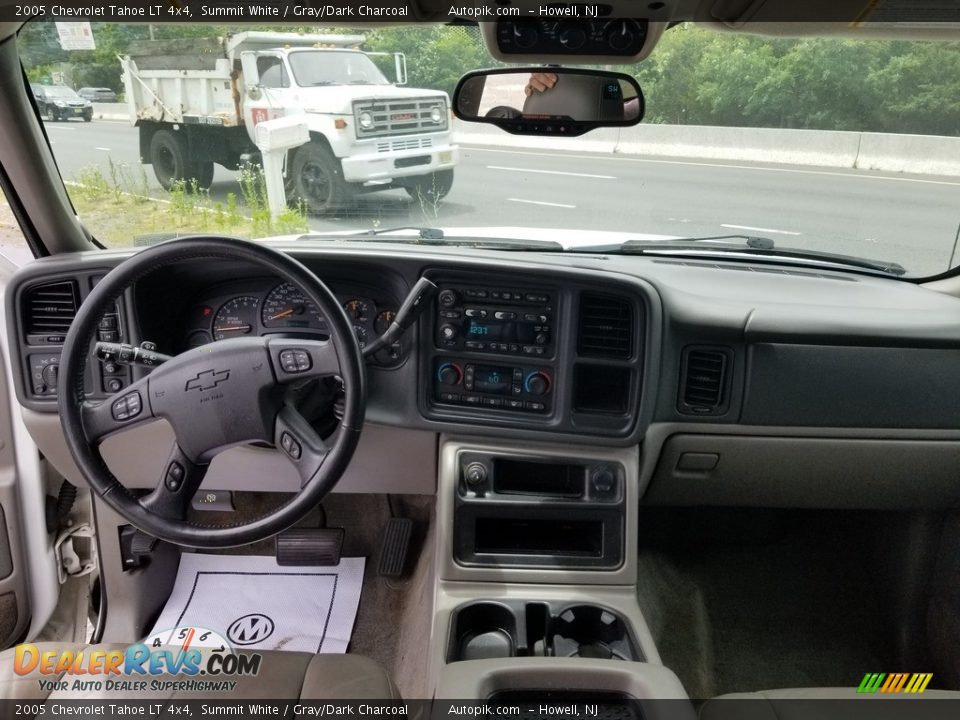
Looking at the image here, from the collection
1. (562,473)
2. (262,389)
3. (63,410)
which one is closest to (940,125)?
(562,473)

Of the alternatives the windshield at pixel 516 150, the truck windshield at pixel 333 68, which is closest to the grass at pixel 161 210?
the windshield at pixel 516 150

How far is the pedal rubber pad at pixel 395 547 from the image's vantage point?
114 inches

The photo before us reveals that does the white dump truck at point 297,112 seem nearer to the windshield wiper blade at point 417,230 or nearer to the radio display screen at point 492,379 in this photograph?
the windshield wiper blade at point 417,230

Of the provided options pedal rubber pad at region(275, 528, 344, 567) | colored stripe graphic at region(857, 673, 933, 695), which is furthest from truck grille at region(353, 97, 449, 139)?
colored stripe graphic at region(857, 673, 933, 695)

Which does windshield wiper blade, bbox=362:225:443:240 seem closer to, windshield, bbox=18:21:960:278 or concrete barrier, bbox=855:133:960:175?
windshield, bbox=18:21:960:278

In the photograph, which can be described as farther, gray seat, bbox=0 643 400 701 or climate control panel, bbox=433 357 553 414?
climate control panel, bbox=433 357 553 414

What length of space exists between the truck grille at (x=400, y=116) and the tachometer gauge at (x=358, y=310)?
0.54m

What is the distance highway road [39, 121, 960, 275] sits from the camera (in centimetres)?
246

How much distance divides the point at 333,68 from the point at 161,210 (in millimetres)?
838

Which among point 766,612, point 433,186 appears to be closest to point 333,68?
point 433,186

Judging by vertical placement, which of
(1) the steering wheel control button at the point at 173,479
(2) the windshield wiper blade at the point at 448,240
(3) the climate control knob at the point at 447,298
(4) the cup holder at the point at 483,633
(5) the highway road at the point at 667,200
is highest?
(5) the highway road at the point at 667,200

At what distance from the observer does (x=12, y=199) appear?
2.44 m

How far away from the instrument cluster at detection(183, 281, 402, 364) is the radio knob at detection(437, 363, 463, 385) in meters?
0.13

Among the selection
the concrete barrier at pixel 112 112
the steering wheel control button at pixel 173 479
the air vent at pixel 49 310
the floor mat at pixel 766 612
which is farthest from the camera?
the floor mat at pixel 766 612
